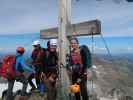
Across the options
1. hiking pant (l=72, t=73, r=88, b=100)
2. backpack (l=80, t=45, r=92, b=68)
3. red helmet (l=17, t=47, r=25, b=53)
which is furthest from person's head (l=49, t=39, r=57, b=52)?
red helmet (l=17, t=47, r=25, b=53)

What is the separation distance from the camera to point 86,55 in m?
14.7

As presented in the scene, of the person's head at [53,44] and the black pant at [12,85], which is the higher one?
the person's head at [53,44]

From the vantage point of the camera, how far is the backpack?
14.7 m

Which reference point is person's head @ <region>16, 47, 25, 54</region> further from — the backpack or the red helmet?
the backpack

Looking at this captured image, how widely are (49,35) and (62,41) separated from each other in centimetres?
165

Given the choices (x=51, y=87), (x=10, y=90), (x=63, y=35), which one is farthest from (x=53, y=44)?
(x=10, y=90)

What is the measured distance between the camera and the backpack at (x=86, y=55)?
1471 centimetres

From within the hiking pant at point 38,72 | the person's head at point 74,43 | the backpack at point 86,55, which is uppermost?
the person's head at point 74,43

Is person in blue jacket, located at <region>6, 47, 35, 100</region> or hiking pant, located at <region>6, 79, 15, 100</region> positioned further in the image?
hiking pant, located at <region>6, 79, 15, 100</region>

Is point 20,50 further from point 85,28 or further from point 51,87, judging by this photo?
point 85,28

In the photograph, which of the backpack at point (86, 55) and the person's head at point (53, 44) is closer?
the backpack at point (86, 55)

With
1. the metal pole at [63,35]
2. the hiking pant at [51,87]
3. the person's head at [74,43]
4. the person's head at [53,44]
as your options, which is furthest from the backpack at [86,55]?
the hiking pant at [51,87]

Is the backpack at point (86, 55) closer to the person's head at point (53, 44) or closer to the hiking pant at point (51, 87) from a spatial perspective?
the person's head at point (53, 44)

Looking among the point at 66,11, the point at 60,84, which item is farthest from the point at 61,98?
the point at 66,11
